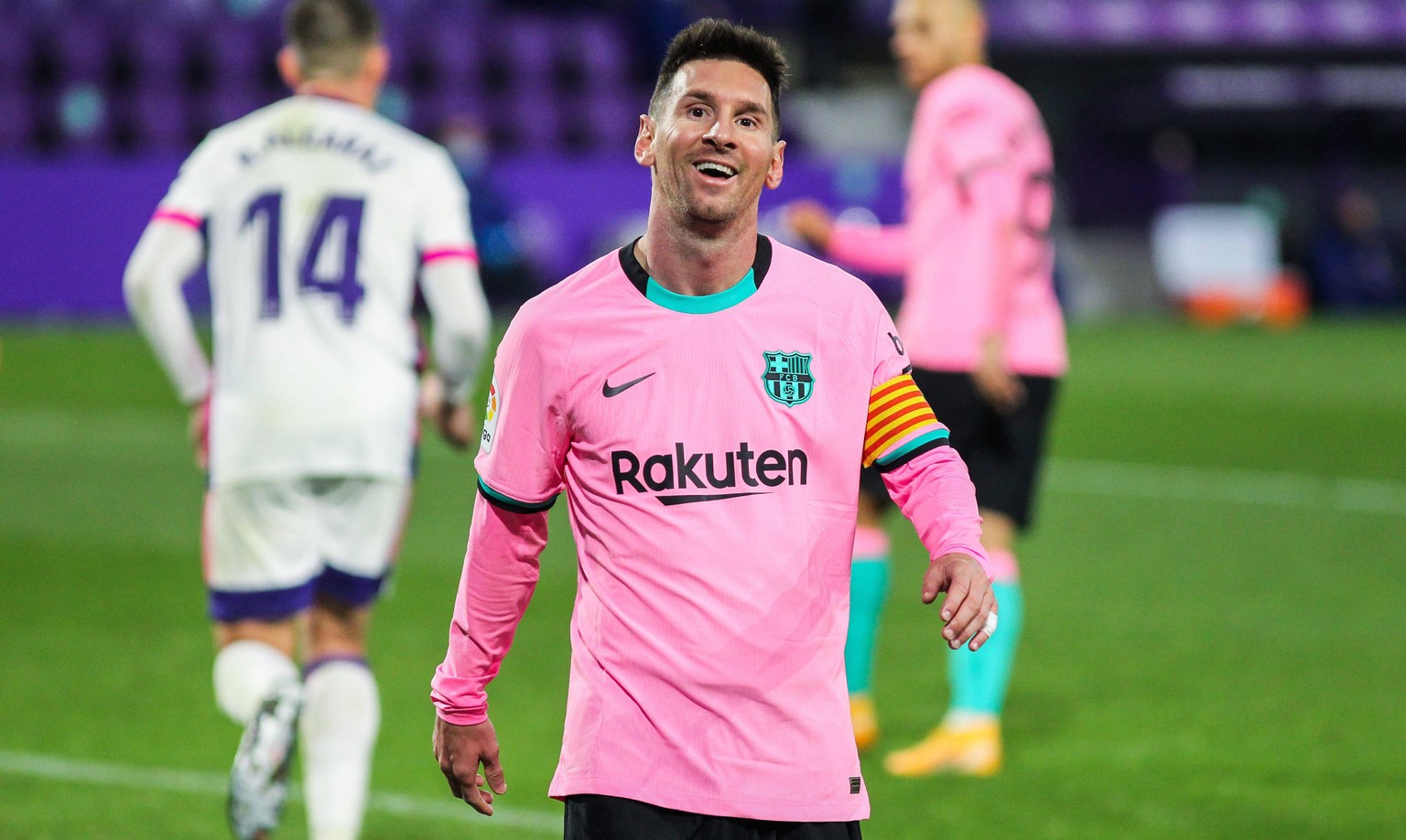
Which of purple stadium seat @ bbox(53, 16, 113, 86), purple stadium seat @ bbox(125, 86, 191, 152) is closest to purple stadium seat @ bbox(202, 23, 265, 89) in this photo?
purple stadium seat @ bbox(125, 86, 191, 152)

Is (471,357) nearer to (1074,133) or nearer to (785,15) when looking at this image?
(785,15)

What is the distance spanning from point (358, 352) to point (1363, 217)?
918 inches

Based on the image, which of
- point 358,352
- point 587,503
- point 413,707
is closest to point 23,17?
point 413,707

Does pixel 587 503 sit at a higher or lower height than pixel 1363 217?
higher

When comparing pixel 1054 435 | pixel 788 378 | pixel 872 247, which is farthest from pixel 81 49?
pixel 788 378

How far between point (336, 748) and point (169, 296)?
3.71 feet

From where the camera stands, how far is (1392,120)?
1108 inches

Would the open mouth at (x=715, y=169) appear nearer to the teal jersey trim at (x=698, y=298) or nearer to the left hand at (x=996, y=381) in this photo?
the teal jersey trim at (x=698, y=298)

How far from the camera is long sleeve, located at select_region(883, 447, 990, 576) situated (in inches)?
104

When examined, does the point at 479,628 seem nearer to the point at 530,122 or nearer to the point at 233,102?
the point at 233,102

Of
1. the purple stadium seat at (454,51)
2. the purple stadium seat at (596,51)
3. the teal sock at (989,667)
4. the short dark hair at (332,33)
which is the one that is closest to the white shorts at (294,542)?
the short dark hair at (332,33)

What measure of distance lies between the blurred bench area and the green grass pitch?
554 centimetres

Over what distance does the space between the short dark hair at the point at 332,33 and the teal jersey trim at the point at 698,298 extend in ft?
6.80

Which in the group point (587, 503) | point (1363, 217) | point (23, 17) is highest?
point (587, 503)
